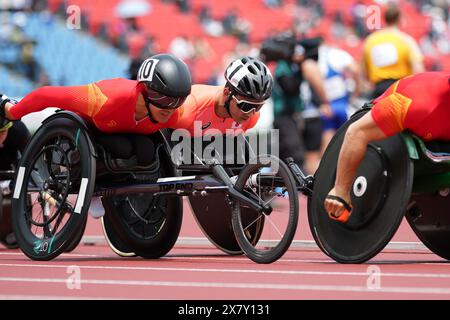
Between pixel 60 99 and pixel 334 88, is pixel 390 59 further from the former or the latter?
pixel 60 99

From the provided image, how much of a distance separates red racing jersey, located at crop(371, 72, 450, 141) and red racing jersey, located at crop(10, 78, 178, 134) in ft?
6.37

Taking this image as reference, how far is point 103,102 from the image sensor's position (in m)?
8.25

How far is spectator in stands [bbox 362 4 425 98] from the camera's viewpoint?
1159 cm

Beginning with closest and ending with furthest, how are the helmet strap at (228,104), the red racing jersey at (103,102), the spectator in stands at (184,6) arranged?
the red racing jersey at (103,102)
the helmet strap at (228,104)
the spectator in stands at (184,6)

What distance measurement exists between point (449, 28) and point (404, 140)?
2417cm

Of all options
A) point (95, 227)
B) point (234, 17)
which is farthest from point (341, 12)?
point (95, 227)

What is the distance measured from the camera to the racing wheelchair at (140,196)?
7.96 metres

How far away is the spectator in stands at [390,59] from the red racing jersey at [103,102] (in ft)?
12.7

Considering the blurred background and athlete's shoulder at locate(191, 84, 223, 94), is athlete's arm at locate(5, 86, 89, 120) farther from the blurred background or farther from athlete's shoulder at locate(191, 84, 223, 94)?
the blurred background

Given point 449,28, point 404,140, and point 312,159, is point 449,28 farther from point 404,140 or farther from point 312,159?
point 404,140

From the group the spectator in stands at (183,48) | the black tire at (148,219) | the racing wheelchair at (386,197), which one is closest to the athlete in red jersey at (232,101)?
the black tire at (148,219)

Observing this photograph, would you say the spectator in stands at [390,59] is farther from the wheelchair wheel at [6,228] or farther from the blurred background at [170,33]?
the blurred background at [170,33]

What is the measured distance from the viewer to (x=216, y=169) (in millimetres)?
8227

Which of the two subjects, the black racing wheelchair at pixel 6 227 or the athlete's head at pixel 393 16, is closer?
the black racing wheelchair at pixel 6 227
